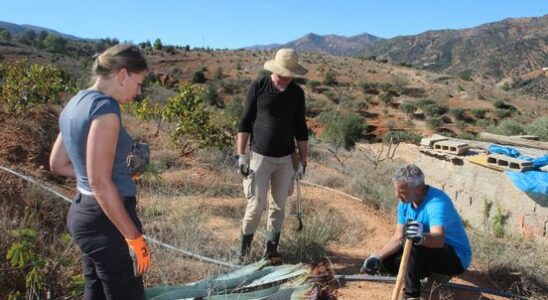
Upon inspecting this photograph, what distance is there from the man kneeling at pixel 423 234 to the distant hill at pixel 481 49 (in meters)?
69.2

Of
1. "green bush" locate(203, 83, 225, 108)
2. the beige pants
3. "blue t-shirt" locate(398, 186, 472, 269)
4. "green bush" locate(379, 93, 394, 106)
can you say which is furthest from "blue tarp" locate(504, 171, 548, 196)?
"green bush" locate(379, 93, 394, 106)

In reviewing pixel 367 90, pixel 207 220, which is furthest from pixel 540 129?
pixel 367 90

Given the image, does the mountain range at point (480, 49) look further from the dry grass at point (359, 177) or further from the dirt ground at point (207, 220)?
the dirt ground at point (207, 220)

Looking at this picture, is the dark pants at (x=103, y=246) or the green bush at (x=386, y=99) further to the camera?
the green bush at (x=386, y=99)

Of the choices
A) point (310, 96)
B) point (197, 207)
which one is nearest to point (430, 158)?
point (197, 207)

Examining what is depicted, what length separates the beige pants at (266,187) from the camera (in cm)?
422

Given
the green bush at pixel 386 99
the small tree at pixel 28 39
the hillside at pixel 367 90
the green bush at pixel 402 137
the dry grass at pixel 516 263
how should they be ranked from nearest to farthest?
the dry grass at pixel 516 263
the green bush at pixel 402 137
the hillside at pixel 367 90
the green bush at pixel 386 99
the small tree at pixel 28 39

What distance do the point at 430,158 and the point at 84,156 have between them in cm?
693

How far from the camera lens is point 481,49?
84.9m

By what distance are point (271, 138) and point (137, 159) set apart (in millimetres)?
1685

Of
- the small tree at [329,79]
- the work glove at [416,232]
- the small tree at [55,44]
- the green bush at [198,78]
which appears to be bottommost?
the work glove at [416,232]

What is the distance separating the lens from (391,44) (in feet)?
371

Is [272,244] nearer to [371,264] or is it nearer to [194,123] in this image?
→ [371,264]

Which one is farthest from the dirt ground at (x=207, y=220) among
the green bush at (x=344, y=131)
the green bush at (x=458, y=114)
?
the green bush at (x=458, y=114)
